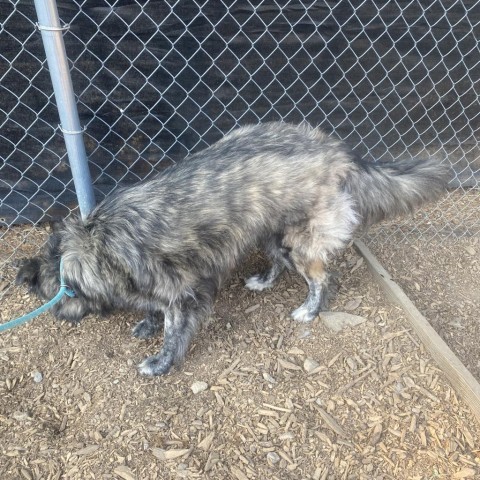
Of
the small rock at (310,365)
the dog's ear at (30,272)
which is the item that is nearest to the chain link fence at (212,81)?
the dog's ear at (30,272)

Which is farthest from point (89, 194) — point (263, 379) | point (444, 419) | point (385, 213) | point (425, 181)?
point (444, 419)

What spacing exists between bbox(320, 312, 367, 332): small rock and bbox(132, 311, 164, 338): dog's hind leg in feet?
3.61

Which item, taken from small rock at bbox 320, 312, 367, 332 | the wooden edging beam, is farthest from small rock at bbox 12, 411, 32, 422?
the wooden edging beam

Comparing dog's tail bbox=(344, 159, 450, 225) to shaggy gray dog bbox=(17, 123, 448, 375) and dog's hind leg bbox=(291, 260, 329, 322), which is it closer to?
shaggy gray dog bbox=(17, 123, 448, 375)

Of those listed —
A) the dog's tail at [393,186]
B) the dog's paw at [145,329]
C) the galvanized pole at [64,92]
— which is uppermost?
the galvanized pole at [64,92]

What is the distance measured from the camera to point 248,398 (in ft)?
8.86

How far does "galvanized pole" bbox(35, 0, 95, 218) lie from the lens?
84.0 inches

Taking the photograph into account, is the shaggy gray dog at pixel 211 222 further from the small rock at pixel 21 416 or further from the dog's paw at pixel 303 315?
the small rock at pixel 21 416

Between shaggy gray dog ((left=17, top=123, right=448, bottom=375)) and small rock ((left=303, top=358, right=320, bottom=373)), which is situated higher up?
shaggy gray dog ((left=17, top=123, right=448, bottom=375))

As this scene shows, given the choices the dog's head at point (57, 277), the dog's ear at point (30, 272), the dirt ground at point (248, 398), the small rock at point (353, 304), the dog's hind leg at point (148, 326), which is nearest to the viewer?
the dirt ground at point (248, 398)

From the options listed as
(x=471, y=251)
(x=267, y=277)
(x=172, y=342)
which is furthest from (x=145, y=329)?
(x=471, y=251)

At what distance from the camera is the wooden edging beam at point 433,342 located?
8.59 ft

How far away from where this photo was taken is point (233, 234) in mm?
2670

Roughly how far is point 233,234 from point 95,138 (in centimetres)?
153
